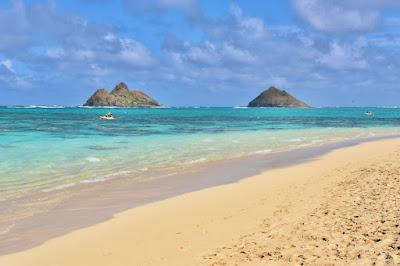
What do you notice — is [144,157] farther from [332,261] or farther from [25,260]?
[332,261]

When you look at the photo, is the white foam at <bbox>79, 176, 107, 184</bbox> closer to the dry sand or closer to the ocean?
the ocean

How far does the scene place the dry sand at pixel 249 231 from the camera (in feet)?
24.6

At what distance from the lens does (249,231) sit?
30.0 ft

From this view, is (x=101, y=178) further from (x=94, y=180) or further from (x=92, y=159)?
(x=92, y=159)

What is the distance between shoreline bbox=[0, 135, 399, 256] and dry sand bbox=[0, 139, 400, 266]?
0.50 m

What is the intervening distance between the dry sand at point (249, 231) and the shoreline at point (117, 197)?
1.63 ft

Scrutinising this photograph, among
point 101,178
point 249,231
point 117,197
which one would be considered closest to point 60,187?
point 101,178

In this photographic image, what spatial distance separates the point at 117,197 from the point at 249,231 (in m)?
5.21

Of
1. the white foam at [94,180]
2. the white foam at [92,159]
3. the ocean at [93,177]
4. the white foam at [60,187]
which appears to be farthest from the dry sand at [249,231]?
the white foam at [92,159]

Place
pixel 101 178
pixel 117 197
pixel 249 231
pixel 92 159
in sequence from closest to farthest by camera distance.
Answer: pixel 249 231
pixel 117 197
pixel 101 178
pixel 92 159

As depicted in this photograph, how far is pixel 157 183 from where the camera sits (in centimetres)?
1556

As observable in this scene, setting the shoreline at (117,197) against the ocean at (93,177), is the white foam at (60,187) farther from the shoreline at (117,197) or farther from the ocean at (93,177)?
the shoreline at (117,197)

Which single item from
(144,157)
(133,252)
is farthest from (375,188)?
(144,157)

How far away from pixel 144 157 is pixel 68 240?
14885 millimetres
